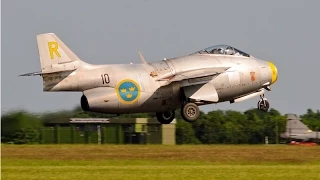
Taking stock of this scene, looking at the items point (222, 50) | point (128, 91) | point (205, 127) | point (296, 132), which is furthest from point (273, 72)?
point (205, 127)

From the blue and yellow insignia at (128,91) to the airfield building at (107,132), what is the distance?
4.97 metres

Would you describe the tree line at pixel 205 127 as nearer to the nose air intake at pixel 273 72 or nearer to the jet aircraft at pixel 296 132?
the jet aircraft at pixel 296 132

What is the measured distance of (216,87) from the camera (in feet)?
128

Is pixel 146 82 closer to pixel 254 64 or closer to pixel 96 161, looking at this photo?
pixel 254 64

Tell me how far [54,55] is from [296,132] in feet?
87.5

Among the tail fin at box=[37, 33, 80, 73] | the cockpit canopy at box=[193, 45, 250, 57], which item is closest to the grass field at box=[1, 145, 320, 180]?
the tail fin at box=[37, 33, 80, 73]

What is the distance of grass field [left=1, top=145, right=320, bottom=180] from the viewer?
79.5ft

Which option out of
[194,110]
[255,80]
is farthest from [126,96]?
[255,80]

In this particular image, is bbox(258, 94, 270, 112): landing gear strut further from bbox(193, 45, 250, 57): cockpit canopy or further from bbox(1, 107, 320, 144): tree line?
bbox(1, 107, 320, 144): tree line

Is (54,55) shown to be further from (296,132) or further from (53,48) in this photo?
(296,132)

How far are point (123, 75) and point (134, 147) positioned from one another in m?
3.09

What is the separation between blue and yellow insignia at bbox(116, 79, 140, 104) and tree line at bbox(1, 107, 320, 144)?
3.58 m

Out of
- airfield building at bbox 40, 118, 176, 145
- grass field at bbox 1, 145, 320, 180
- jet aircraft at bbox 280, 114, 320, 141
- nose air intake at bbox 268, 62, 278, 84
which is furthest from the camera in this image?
jet aircraft at bbox 280, 114, 320, 141

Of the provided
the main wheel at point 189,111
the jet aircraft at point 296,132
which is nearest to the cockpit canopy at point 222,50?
the main wheel at point 189,111
